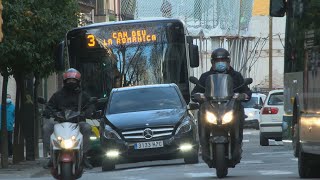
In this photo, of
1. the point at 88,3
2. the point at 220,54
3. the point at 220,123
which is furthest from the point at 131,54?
the point at 88,3

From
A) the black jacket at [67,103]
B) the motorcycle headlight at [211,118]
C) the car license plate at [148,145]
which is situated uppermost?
the black jacket at [67,103]

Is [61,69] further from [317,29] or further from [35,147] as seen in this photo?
[317,29]

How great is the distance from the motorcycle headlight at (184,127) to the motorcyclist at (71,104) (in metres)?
6.33

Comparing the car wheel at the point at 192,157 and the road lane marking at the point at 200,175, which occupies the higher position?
the road lane marking at the point at 200,175

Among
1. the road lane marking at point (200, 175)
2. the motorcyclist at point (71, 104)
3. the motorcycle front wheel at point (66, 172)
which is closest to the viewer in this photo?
the motorcycle front wheel at point (66, 172)

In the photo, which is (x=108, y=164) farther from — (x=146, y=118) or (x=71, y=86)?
(x=71, y=86)

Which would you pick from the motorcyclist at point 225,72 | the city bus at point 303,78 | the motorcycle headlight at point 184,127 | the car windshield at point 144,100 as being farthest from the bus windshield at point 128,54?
the motorcyclist at point 225,72

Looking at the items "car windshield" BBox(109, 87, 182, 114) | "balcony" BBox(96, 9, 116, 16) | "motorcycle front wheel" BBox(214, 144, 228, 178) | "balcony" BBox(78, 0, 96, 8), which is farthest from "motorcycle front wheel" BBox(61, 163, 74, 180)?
"balcony" BBox(96, 9, 116, 16)

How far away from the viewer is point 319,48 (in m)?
14.1

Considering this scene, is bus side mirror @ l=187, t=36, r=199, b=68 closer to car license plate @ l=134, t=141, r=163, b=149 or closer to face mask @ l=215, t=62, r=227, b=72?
car license plate @ l=134, t=141, r=163, b=149

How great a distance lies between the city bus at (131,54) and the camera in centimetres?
2508

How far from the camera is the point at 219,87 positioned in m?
15.4

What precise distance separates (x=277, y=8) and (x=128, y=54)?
29.6ft

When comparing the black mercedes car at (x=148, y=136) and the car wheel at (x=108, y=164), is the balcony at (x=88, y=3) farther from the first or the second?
the car wheel at (x=108, y=164)
